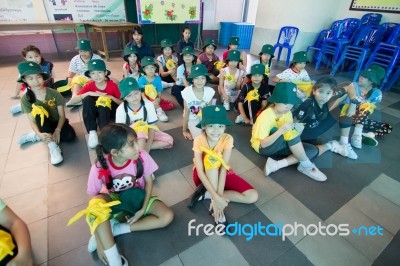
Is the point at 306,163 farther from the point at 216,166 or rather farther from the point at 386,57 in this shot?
the point at 386,57

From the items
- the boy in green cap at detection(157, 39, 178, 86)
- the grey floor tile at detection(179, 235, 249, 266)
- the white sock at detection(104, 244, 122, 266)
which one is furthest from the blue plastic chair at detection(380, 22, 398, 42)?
the white sock at detection(104, 244, 122, 266)

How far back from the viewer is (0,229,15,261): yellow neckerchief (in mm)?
974

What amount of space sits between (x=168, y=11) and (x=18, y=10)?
3.85m

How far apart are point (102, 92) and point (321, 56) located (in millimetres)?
5328

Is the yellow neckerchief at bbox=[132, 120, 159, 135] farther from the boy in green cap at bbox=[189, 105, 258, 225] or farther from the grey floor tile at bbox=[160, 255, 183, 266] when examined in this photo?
the grey floor tile at bbox=[160, 255, 183, 266]

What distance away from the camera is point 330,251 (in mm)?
1435

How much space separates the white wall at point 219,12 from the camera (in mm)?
7785

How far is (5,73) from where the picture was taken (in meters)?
4.57

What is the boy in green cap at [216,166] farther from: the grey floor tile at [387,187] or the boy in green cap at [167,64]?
the boy in green cap at [167,64]

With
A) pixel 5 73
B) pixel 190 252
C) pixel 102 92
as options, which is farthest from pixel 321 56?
pixel 5 73

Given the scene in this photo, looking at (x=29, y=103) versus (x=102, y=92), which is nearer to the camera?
(x=29, y=103)

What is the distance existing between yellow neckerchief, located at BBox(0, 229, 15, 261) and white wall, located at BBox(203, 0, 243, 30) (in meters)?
8.45

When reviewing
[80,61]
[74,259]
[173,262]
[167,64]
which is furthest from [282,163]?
[80,61]

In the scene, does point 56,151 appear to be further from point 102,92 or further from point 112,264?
point 112,264
